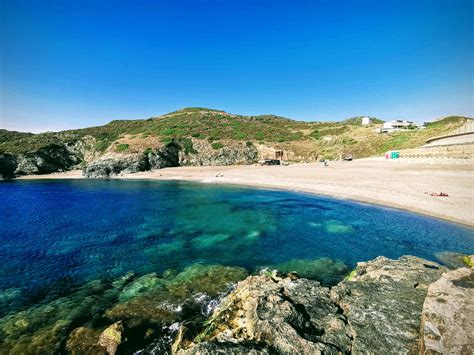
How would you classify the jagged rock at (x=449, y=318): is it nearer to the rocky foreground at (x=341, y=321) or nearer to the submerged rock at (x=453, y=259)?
the rocky foreground at (x=341, y=321)

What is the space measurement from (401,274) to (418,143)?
55.5m

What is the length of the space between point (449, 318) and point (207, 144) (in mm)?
71231

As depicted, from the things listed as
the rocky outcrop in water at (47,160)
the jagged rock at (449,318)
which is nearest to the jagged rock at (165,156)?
the rocky outcrop in water at (47,160)

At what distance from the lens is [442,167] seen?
111 feet

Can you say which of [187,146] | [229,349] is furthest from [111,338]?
[187,146]

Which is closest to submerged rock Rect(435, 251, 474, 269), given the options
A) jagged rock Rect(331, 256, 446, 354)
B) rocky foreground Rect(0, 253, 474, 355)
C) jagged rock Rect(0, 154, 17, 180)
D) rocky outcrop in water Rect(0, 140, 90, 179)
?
rocky foreground Rect(0, 253, 474, 355)

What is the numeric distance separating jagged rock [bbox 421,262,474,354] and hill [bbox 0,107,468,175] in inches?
2245

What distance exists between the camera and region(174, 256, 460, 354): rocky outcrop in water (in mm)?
5383

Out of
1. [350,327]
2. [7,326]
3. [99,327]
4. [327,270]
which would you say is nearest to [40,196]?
[7,326]

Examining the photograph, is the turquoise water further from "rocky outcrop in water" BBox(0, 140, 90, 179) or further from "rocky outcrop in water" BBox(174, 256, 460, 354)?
"rocky outcrop in water" BBox(0, 140, 90, 179)

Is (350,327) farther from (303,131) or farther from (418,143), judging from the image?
(303,131)

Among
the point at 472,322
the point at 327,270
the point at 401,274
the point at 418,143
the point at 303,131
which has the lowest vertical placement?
the point at 327,270

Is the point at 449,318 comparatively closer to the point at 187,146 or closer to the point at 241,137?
the point at 187,146

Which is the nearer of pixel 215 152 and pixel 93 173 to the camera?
pixel 93 173
